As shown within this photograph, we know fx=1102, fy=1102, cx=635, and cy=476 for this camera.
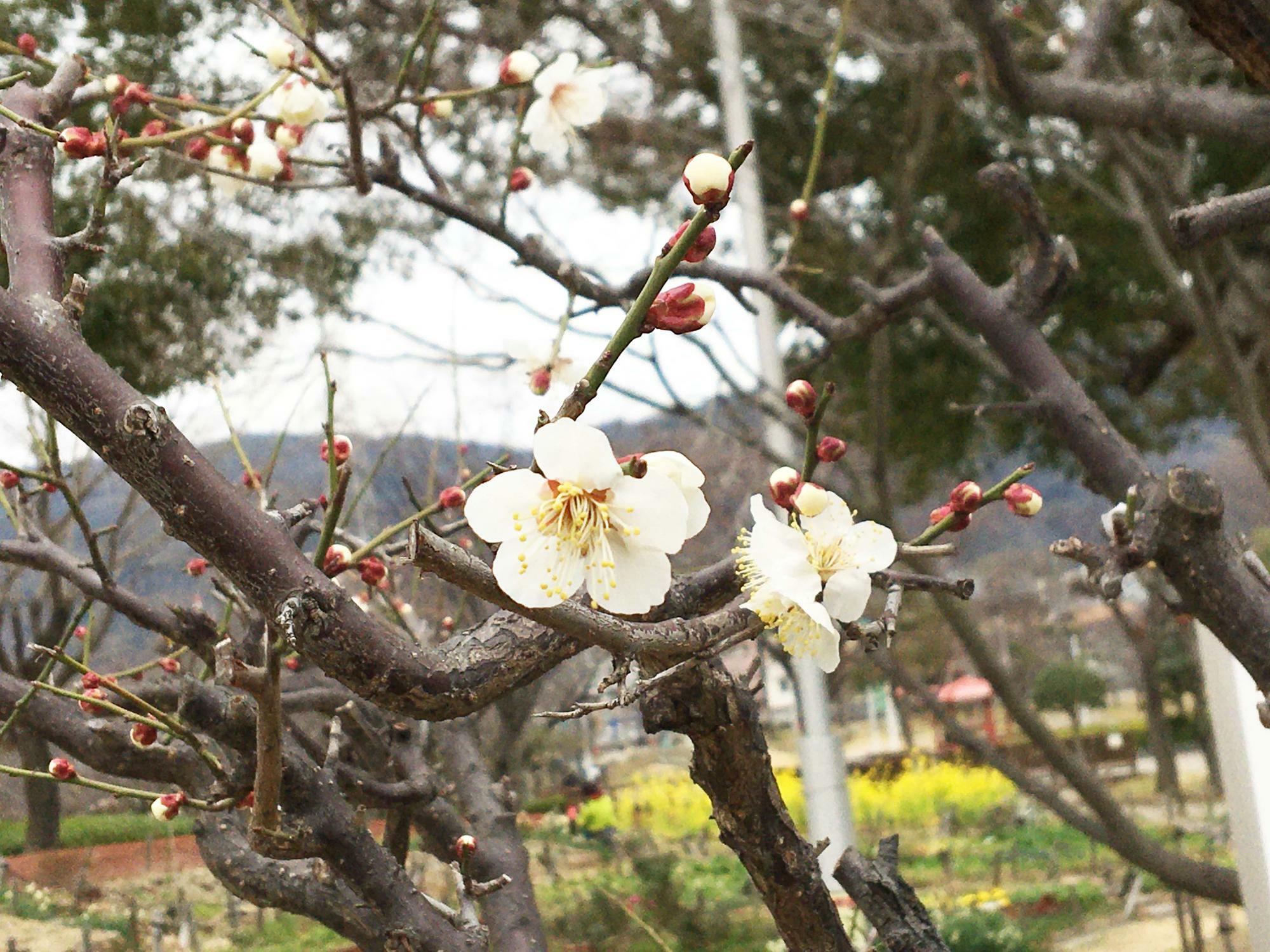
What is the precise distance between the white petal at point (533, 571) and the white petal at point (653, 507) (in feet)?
0.13

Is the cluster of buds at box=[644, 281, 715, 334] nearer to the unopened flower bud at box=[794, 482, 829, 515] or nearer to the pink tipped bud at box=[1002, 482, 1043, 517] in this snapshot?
the unopened flower bud at box=[794, 482, 829, 515]

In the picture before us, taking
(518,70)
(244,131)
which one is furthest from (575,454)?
(244,131)

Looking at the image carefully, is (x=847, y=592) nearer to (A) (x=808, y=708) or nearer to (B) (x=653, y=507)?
(B) (x=653, y=507)

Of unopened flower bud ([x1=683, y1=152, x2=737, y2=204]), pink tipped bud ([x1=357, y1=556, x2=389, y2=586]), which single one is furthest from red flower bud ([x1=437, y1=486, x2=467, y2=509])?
unopened flower bud ([x1=683, y1=152, x2=737, y2=204])

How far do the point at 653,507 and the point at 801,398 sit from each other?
31 cm

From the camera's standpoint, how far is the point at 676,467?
59 cm

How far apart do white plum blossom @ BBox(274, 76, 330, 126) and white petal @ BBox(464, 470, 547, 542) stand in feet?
3.48

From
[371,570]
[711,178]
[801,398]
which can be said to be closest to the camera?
[711,178]

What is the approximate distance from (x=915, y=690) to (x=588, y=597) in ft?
6.66

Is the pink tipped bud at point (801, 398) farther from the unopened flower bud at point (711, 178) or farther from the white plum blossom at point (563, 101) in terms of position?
the white plum blossom at point (563, 101)

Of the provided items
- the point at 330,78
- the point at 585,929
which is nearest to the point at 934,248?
the point at 330,78

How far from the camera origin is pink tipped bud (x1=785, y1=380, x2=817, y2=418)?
2.69ft

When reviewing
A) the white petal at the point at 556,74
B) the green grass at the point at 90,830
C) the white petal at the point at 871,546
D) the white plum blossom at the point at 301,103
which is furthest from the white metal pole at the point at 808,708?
the white petal at the point at 871,546

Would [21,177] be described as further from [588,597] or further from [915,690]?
[915,690]
